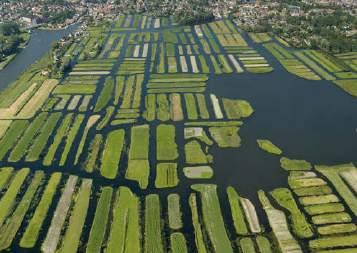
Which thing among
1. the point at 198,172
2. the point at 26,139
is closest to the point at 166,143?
the point at 198,172

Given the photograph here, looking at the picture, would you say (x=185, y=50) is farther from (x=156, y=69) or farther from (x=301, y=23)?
(x=301, y=23)

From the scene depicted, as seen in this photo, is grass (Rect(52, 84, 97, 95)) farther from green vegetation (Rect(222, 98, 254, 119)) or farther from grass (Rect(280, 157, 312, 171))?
grass (Rect(280, 157, 312, 171))

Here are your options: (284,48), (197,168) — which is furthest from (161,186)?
(284,48)

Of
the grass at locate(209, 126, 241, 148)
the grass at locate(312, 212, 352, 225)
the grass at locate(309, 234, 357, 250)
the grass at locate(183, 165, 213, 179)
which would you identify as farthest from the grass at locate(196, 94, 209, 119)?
the grass at locate(309, 234, 357, 250)

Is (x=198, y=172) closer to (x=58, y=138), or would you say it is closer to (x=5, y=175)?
(x=58, y=138)

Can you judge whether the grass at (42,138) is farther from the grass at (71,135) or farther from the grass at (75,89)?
the grass at (75,89)

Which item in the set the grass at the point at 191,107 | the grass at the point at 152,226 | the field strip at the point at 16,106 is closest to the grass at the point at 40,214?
the grass at the point at 152,226
